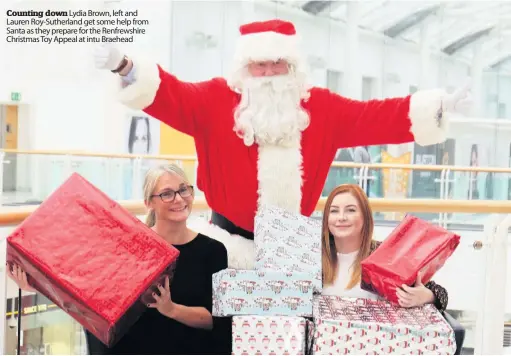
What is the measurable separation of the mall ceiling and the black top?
15.3 feet

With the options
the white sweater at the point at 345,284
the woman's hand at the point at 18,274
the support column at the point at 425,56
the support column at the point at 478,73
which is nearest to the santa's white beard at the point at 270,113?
the white sweater at the point at 345,284

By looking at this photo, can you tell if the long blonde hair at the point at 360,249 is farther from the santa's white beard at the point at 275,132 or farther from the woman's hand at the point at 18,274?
the woman's hand at the point at 18,274

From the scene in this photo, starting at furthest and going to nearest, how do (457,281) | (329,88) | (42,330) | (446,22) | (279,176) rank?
1. (446,22)
2. (329,88)
3. (457,281)
4. (42,330)
5. (279,176)

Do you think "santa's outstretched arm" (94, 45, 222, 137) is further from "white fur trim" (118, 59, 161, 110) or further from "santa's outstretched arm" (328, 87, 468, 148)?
"santa's outstretched arm" (328, 87, 468, 148)

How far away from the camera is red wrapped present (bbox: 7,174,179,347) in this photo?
4.51 ft

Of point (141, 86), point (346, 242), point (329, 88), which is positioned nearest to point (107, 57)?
point (141, 86)

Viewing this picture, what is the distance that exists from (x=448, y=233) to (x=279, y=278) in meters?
0.38

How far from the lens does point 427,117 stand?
5.53 ft

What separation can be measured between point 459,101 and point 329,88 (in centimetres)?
400

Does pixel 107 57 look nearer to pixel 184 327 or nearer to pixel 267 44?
pixel 267 44

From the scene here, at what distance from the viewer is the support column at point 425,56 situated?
21.0 feet

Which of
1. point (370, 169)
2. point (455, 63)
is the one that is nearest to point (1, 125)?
point (370, 169)

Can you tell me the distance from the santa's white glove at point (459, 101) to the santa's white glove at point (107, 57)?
76cm

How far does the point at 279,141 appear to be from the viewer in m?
1.72
